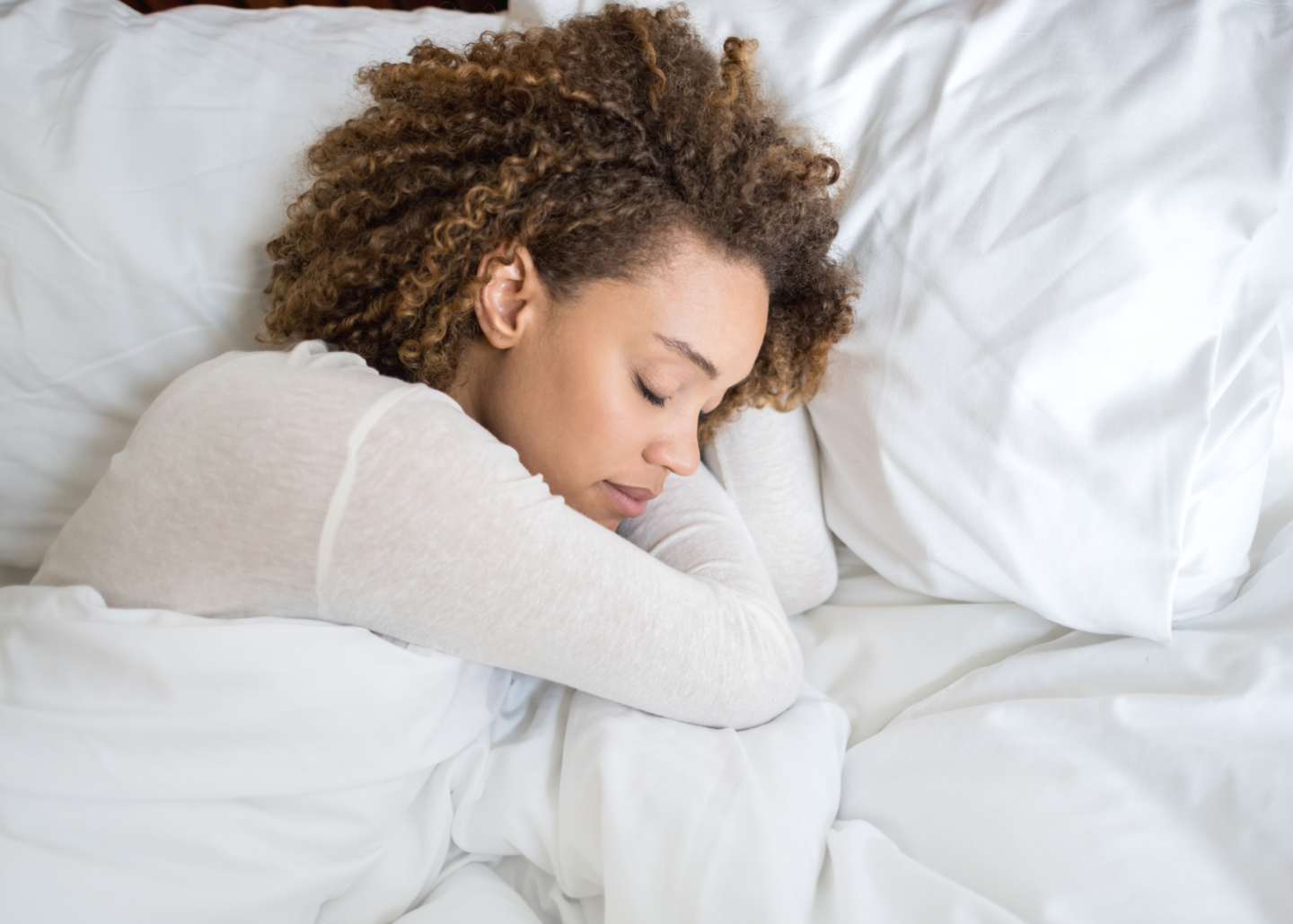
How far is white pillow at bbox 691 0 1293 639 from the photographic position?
899 mm

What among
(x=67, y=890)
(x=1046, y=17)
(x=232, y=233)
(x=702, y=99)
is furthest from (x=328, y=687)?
(x=1046, y=17)

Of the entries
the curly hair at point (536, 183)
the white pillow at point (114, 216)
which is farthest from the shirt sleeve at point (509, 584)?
the white pillow at point (114, 216)

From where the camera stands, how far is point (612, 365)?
911mm

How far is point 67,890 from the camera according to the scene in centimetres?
66

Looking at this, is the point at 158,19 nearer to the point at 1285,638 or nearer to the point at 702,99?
the point at 702,99

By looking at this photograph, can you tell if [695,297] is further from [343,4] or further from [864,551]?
[343,4]

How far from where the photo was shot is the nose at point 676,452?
0.96 metres

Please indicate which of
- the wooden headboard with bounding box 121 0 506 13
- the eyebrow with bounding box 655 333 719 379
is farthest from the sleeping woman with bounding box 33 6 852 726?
the wooden headboard with bounding box 121 0 506 13

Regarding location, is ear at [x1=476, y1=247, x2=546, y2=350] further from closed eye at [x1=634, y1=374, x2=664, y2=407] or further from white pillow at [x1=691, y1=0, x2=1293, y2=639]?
white pillow at [x1=691, y1=0, x2=1293, y2=639]

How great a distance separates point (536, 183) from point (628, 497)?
1.25 feet

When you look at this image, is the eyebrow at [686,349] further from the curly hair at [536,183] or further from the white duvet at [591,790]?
the white duvet at [591,790]

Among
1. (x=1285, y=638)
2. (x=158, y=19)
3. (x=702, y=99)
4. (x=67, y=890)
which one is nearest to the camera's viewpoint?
(x=67, y=890)

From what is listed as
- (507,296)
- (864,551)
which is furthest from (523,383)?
(864,551)

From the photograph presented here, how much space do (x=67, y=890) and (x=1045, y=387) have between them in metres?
1.05
